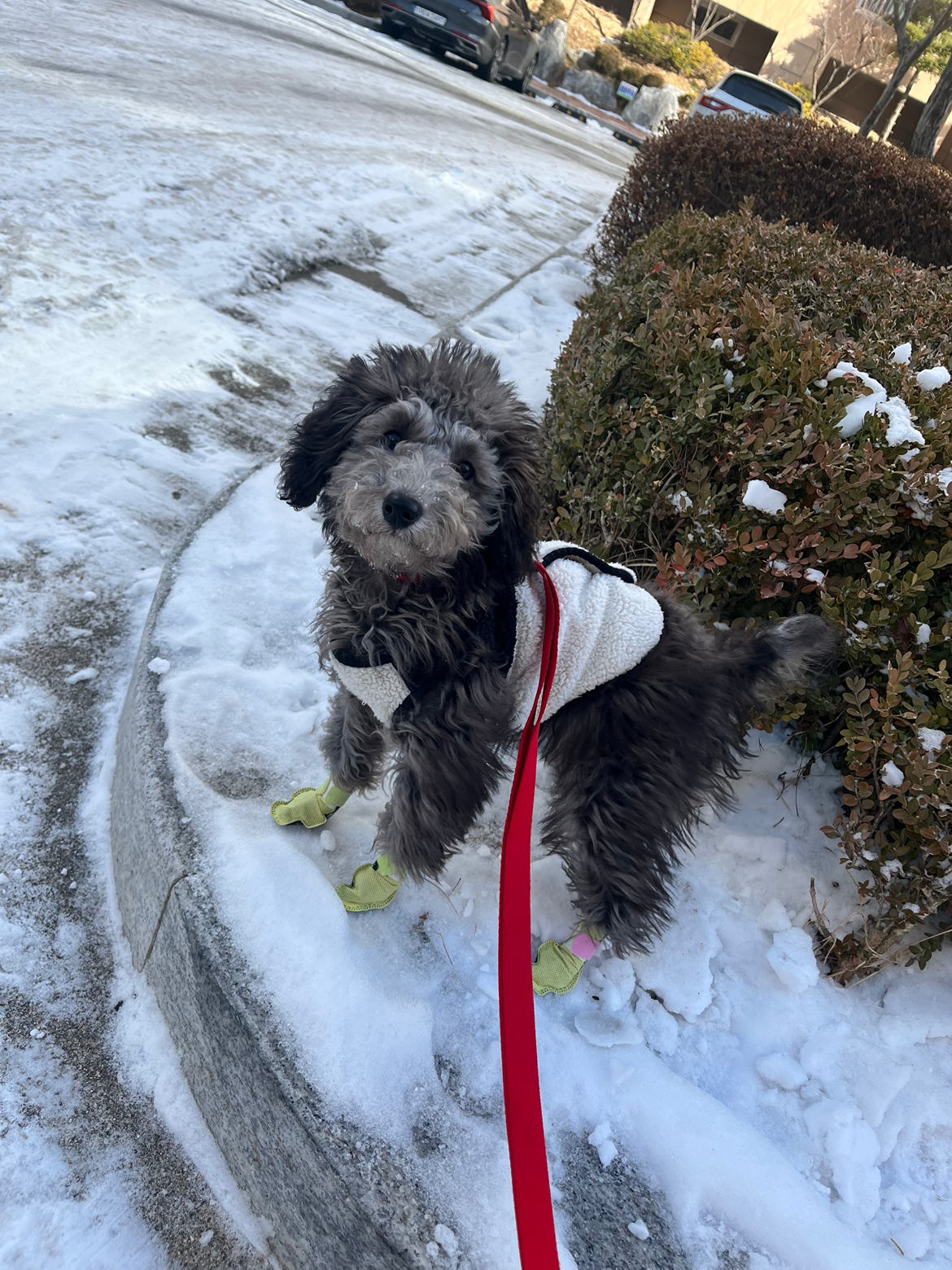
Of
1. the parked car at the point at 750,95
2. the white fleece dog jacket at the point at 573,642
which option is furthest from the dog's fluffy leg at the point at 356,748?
the parked car at the point at 750,95

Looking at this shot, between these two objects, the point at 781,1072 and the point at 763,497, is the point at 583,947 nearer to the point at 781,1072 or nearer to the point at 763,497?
the point at 781,1072

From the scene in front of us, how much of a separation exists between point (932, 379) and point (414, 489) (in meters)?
2.12

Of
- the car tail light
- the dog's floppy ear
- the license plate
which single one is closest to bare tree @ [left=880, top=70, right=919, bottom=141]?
the car tail light

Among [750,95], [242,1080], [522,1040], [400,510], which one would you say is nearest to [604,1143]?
[522,1040]

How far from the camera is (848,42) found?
120ft

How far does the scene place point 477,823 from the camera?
8.86 ft

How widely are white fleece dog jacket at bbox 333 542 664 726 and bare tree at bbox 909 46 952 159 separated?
1196 cm

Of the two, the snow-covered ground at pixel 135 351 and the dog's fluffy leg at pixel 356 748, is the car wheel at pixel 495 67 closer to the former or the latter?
the snow-covered ground at pixel 135 351

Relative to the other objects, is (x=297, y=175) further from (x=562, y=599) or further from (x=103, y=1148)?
(x=103, y=1148)

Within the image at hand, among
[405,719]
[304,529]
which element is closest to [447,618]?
[405,719]

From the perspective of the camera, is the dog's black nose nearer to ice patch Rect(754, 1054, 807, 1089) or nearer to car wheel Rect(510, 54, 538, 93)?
ice patch Rect(754, 1054, 807, 1089)

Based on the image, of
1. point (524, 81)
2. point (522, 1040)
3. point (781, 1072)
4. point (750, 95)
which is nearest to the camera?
point (522, 1040)

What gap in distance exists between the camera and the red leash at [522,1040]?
1.34m

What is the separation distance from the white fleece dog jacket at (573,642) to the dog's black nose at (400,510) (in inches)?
17.9
